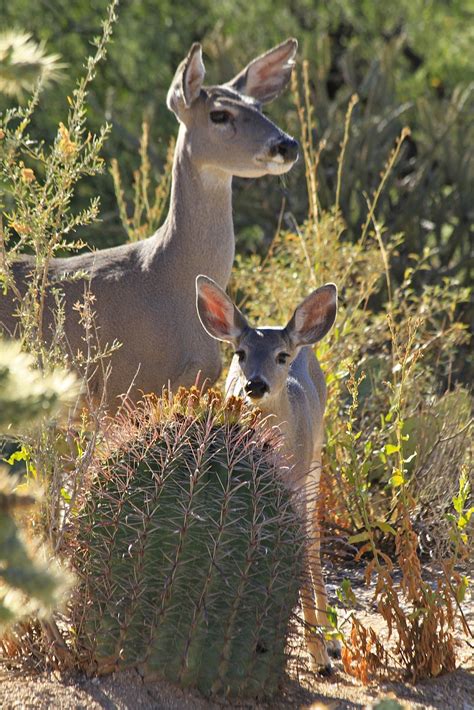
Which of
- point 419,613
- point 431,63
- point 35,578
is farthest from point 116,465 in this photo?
point 431,63

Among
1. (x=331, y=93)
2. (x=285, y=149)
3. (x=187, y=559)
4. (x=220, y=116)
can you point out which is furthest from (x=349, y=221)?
(x=187, y=559)

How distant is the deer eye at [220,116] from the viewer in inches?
273

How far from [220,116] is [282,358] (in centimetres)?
205

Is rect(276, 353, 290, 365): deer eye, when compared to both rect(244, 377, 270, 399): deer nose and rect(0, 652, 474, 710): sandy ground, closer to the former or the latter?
rect(244, 377, 270, 399): deer nose

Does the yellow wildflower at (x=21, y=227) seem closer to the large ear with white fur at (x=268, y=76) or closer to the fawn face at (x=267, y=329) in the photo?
the fawn face at (x=267, y=329)

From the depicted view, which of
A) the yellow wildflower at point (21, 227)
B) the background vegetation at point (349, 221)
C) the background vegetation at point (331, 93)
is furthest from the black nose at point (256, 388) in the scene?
the background vegetation at point (331, 93)

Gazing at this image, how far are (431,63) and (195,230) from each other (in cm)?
1045

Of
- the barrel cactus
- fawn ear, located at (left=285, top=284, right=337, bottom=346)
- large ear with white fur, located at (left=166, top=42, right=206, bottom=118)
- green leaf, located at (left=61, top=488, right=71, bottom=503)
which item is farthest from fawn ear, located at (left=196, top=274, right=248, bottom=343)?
large ear with white fur, located at (left=166, top=42, right=206, bottom=118)

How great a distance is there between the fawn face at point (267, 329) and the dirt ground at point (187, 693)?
131 cm

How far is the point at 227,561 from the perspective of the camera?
4270 millimetres

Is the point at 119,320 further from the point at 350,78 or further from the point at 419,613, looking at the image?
the point at 350,78

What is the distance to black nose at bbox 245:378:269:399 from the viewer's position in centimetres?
502

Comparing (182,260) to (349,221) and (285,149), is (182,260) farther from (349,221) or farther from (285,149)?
(349,221)

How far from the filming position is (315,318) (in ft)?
18.6
